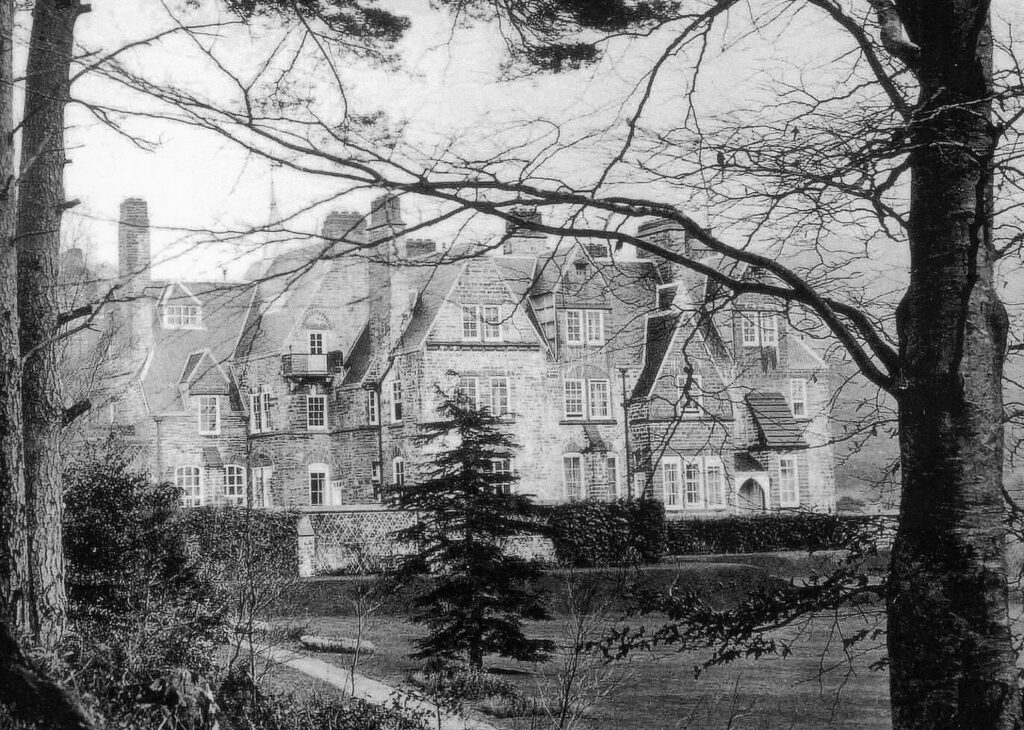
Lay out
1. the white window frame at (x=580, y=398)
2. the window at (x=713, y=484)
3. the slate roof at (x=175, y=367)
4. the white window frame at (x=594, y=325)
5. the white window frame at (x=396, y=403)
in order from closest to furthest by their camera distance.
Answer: the white window frame at (x=396, y=403) < the window at (x=713, y=484) < the white window frame at (x=580, y=398) < the white window frame at (x=594, y=325) < the slate roof at (x=175, y=367)

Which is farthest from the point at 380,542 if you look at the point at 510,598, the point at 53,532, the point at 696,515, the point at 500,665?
the point at 53,532

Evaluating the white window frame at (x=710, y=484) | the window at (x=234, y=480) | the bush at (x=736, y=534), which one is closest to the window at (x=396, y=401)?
the window at (x=234, y=480)

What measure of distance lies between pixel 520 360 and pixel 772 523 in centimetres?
999

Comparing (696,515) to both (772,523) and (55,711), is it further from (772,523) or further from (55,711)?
(55,711)

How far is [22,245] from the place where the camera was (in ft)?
35.9

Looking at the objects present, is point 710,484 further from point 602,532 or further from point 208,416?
point 208,416

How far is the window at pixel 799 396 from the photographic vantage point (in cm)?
4594

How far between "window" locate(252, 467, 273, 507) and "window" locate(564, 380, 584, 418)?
37.5 feet

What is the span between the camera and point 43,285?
36.0 ft

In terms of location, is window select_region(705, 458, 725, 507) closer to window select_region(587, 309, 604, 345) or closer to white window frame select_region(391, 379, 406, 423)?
window select_region(587, 309, 604, 345)

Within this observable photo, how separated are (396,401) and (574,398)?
20.5ft

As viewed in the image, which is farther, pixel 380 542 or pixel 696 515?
pixel 696 515

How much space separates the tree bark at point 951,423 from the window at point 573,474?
34.7m

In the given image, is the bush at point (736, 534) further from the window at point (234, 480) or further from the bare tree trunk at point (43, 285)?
the bare tree trunk at point (43, 285)
